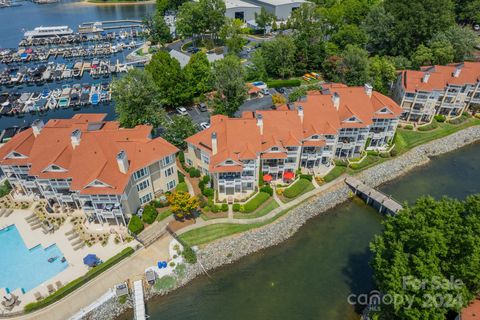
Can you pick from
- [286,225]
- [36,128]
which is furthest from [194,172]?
[36,128]

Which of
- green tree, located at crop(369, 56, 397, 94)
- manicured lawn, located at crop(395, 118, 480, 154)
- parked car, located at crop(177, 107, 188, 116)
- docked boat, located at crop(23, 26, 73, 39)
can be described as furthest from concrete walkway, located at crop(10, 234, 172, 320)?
docked boat, located at crop(23, 26, 73, 39)

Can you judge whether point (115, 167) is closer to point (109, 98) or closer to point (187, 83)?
point (187, 83)

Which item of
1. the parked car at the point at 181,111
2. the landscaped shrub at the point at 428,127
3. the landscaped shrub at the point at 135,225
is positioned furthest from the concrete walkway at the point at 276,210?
the parked car at the point at 181,111

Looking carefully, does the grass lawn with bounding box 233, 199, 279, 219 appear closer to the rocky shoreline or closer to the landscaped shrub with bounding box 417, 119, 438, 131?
the rocky shoreline

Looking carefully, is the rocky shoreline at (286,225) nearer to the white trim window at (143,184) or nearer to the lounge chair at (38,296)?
the lounge chair at (38,296)

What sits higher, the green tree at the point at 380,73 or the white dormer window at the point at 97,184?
the green tree at the point at 380,73
